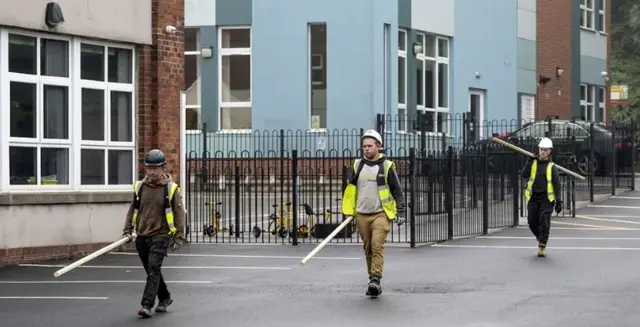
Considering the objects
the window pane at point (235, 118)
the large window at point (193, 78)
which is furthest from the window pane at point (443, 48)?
the large window at point (193, 78)

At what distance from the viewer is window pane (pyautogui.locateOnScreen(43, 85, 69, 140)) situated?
18.2 m

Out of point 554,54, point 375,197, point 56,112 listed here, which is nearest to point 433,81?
point 554,54

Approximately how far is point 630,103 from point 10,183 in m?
35.3

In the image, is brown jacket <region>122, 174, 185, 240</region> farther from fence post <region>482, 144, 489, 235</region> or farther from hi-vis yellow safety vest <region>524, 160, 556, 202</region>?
fence post <region>482, 144, 489, 235</region>

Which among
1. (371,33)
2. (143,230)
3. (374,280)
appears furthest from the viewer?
(371,33)

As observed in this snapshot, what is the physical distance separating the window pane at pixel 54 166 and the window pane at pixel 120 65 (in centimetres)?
164

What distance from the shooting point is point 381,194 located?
13.0 meters

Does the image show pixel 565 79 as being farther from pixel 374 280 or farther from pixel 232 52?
pixel 374 280

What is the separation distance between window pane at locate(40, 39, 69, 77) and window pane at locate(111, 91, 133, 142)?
46.8 inches

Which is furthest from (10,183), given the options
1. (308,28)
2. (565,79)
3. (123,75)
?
(565,79)

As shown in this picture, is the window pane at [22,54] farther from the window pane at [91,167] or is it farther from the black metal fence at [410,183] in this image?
the black metal fence at [410,183]

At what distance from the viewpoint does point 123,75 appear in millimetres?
19703

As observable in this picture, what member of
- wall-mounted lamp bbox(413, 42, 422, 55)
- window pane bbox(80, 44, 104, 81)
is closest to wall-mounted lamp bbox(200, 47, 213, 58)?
wall-mounted lamp bbox(413, 42, 422, 55)

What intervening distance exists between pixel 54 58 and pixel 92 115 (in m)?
1.22
